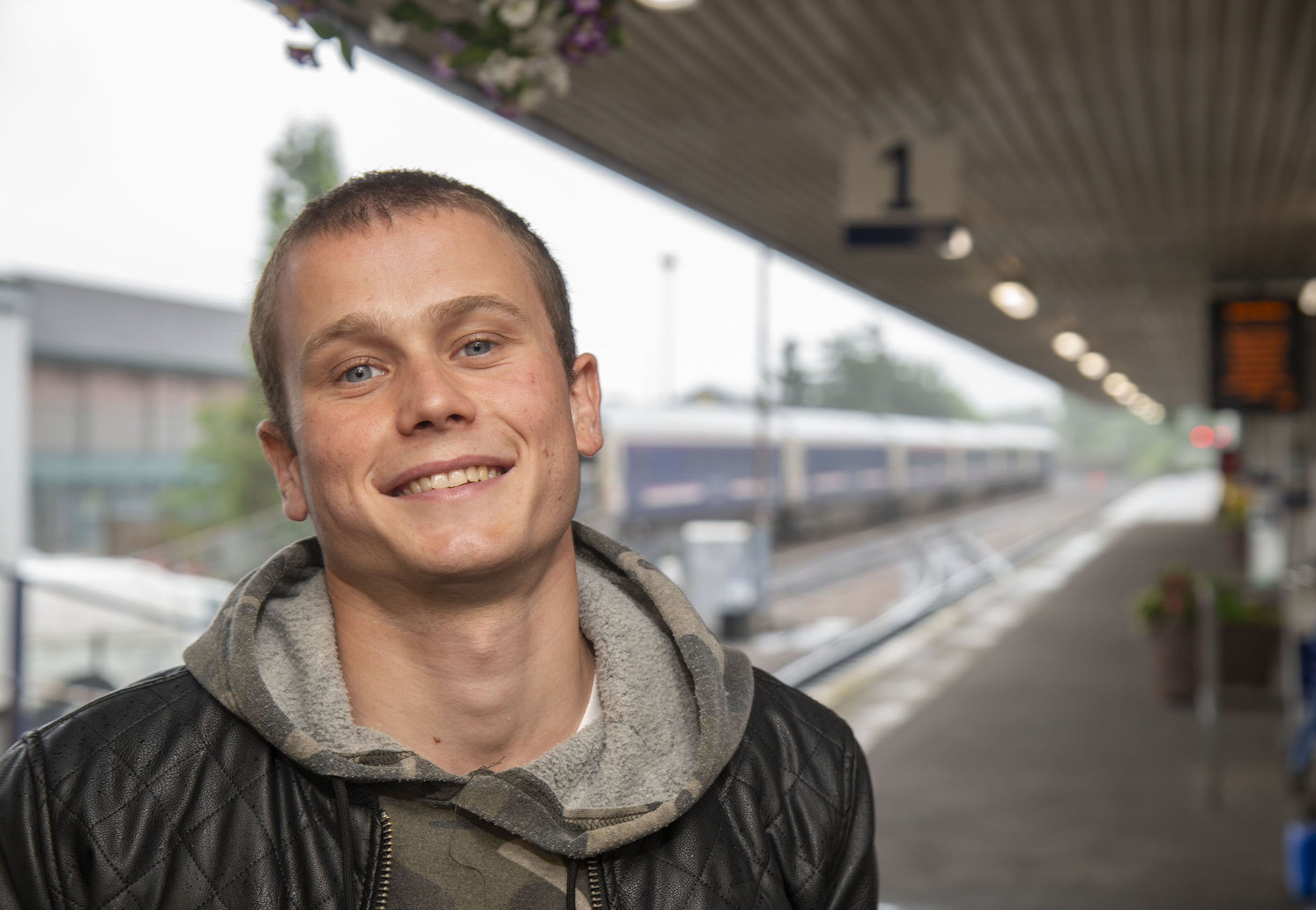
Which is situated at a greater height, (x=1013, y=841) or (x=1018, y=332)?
(x=1018, y=332)

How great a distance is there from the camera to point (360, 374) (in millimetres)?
1221

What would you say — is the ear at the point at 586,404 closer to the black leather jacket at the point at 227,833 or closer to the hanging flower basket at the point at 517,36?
the black leather jacket at the point at 227,833

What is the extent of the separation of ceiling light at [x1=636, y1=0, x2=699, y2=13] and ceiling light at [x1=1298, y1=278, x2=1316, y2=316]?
721 cm

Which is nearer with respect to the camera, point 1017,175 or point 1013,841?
point 1013,841

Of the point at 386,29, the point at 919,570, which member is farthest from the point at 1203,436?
the point at 386,29

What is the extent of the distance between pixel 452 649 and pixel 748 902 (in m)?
0.39

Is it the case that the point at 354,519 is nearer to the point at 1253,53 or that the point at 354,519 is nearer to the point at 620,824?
the point at 620,824

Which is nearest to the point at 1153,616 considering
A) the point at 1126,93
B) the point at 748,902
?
the point at 1126,93

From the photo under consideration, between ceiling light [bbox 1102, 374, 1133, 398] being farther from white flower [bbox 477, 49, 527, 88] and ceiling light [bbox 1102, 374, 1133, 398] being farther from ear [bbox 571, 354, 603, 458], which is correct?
ear [bbox 571, 354, 603, 458]

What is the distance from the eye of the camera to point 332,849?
3.74 ft

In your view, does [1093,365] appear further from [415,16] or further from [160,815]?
[160,815]

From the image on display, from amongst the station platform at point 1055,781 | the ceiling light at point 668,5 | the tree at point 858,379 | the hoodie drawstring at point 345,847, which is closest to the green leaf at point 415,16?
the hoodie drawstring at point 345,847

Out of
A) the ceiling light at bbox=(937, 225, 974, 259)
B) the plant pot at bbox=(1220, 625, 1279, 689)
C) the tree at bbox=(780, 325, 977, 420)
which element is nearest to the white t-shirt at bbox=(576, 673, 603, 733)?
the ceiling light at bbox=(937, 225, 974, 259)

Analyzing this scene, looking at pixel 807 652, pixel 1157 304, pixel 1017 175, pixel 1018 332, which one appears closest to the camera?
pixel 1017 175
